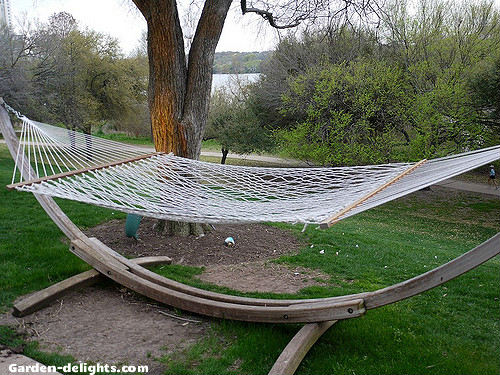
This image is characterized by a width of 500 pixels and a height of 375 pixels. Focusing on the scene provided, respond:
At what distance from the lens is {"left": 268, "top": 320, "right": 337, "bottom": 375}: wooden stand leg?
190cm

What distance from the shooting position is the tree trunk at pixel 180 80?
3914mm

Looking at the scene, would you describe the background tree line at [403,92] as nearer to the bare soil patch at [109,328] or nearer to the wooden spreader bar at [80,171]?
the wooden spreader bar at [80,171]

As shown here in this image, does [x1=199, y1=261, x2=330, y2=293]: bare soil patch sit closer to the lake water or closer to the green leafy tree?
the green leafy tree

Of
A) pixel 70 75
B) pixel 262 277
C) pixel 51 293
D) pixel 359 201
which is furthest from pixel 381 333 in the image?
pixel 70 75

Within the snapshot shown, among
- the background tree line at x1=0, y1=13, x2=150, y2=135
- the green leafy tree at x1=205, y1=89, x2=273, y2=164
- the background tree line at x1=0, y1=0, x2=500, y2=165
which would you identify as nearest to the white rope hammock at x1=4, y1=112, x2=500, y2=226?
the background tree line at x1=0, y1=0, x2=500, y2=165

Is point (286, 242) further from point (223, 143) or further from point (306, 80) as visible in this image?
point (223, 143)

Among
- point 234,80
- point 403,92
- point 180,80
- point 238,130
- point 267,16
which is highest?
point 234,80

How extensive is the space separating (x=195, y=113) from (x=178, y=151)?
0.36 meters

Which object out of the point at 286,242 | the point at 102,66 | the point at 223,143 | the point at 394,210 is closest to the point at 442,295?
the point at 286,242

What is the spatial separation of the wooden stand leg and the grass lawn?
96 millimetres

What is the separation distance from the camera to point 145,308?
8.70 feet

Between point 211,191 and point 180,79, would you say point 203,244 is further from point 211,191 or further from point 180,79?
point 180,79

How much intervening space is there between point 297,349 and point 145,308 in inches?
40.9

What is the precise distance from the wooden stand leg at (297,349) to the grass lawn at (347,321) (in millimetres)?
96
